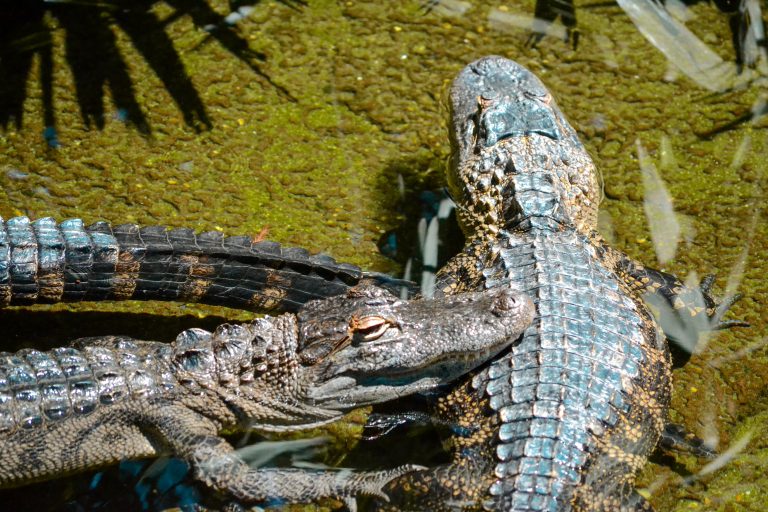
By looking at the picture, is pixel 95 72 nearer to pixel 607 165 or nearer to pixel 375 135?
pixel 375 135

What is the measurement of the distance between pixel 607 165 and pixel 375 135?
1256 mm

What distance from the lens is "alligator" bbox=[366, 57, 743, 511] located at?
3061 millimetres

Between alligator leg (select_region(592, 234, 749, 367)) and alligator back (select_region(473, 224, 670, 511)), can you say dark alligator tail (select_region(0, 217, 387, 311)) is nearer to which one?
alligator back (select_region(473, 224, 670, 511))

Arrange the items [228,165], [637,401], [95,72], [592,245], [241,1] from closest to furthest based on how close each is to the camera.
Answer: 1. [637,401]
2. [592,245]
3. [228,165]
4. [95,72]
5. [241,1]

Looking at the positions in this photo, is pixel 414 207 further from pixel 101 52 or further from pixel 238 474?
pixel 101 52

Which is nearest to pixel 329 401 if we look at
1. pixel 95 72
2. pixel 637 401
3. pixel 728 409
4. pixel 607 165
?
pixel 637 401

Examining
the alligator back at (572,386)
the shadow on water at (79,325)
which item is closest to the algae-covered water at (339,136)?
the shadow on water at (79,325)

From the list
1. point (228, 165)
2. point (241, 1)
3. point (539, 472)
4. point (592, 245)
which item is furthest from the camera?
point (241, 1)

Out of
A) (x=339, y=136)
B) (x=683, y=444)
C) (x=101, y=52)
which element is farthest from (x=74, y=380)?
(x=101, y=52)

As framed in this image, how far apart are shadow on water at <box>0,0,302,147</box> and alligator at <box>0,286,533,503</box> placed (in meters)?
1.77

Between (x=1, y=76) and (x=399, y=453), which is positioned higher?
(x=1, y=76)

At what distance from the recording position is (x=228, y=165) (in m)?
4.65

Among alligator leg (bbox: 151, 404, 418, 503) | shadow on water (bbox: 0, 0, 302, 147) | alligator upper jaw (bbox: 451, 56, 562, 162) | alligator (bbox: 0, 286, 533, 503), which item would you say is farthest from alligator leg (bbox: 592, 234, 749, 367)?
shadow on water (bbox: 0, 0, 302, 147)

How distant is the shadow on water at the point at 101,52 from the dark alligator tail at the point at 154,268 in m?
1.24
